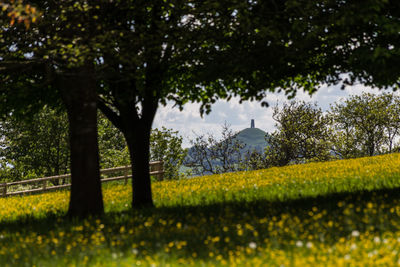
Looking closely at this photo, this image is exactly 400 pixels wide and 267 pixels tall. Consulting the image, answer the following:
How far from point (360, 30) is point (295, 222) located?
249 inches

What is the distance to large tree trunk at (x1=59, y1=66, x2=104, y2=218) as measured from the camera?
11.8 metres

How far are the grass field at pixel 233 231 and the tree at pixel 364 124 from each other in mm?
47792

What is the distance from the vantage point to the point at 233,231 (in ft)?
29.5

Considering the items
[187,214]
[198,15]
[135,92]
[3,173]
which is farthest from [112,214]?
[3,173]

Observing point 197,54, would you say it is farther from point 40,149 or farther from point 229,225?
point 40,149

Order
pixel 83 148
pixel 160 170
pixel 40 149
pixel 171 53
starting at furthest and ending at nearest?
pixel 40 149 < pixel 160 170 < pixel 171 53 < pixel 83 148

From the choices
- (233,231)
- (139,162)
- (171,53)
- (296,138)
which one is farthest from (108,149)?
(233,231)

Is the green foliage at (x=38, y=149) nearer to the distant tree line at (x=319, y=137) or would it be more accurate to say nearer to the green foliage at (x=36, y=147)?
the green foliage at (x=36, y=147)

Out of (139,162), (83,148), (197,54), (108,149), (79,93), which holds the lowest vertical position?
(139,162)

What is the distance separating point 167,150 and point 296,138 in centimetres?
1751

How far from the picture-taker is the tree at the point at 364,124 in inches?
2343

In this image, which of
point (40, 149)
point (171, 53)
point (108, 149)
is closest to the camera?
point (171, 53)

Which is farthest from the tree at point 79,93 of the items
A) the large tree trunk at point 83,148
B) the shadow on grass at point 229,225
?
the shadow on grass at point 229,225

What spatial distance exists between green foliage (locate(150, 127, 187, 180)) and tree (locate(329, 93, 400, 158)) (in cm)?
2124
